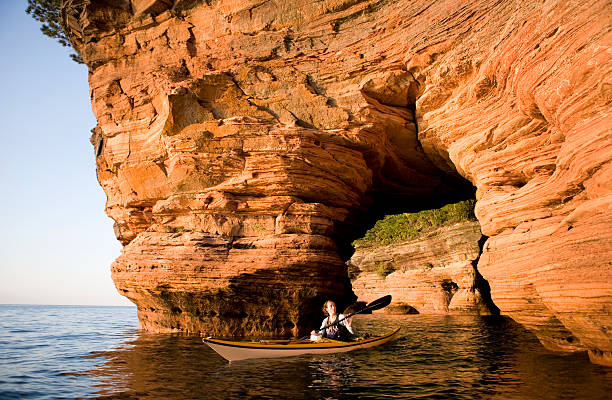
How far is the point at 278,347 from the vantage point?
10.6 meters

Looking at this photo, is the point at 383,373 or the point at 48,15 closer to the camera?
the point at 383,373

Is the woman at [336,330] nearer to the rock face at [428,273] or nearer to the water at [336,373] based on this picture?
the water at [336,373]

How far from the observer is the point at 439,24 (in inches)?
592

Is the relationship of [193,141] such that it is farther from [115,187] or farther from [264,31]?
[115,187]

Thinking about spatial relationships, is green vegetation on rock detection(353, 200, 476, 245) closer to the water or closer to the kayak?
the water

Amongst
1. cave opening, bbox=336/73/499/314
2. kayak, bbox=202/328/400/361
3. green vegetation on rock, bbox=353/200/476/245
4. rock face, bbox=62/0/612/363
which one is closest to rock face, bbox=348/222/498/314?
cave opening, bbox=336/73/499/314

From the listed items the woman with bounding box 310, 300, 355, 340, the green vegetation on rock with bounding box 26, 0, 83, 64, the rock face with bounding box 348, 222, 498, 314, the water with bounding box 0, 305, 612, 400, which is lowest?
the water with bounding box 0, 305, 612, 400

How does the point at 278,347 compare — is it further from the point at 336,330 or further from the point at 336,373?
the point at 336,330

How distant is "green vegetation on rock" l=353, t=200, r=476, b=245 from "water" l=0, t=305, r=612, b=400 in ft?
22.8

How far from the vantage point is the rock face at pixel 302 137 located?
10.3 m

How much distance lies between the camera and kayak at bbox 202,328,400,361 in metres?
10.0

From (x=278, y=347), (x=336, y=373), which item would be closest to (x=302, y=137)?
(x=278, y=347)

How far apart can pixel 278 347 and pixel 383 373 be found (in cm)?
295

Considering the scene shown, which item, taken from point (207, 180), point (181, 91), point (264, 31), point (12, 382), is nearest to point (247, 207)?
point (207, 180)
